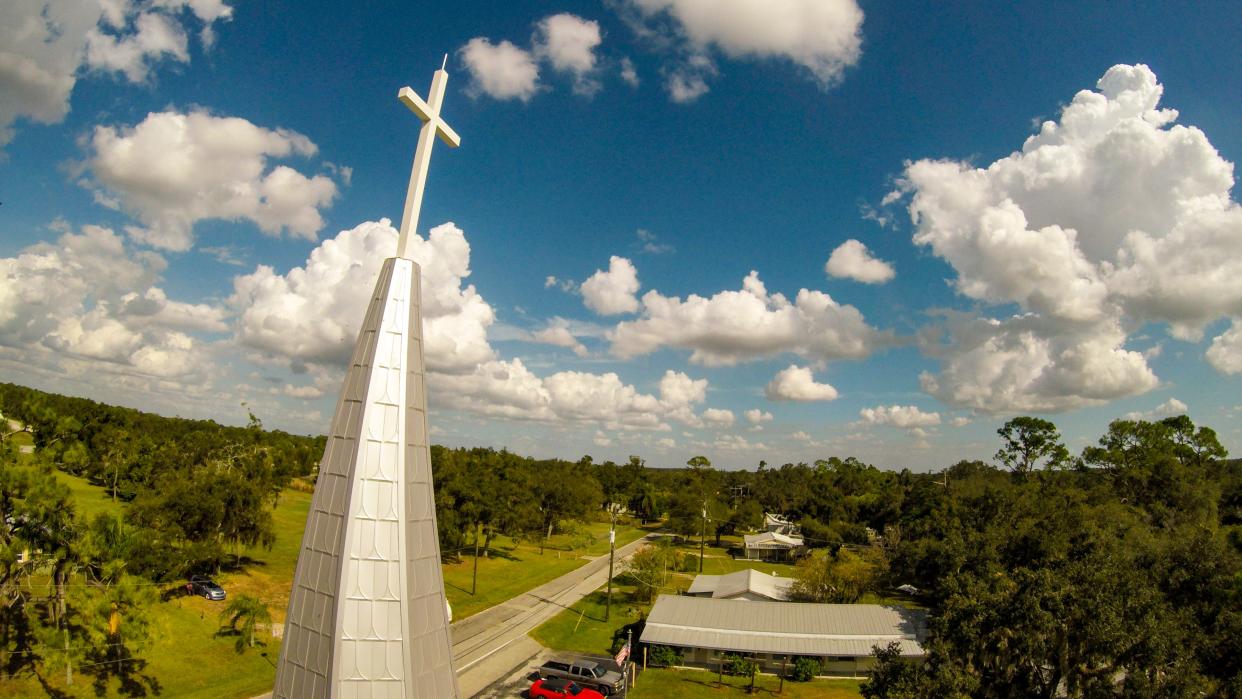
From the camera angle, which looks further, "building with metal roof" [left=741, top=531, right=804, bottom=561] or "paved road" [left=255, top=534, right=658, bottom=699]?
"building with metal roof" [left=741, top=531, right=804, bottom=561]

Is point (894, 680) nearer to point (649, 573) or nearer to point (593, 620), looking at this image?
point (593, 620)

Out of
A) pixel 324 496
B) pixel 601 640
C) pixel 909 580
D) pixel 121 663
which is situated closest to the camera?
pixel 324 496

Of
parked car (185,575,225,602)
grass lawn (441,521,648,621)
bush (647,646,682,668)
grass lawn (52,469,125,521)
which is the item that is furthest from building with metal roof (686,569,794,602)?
grass lawn (52,469,125,521)

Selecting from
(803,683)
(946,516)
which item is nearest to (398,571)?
(803,683)

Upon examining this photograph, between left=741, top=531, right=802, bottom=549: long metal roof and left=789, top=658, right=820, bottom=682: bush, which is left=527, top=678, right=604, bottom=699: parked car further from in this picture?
left=741, top=531, right=802, bottom=549: long metal roof

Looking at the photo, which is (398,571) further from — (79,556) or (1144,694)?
(1144,694)

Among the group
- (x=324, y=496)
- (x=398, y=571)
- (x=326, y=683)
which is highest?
(x=324, y=496)
